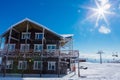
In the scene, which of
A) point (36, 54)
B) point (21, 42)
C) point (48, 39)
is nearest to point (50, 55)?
point (36, 54)

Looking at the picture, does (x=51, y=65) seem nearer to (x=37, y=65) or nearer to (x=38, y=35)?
(x=37, y=65)

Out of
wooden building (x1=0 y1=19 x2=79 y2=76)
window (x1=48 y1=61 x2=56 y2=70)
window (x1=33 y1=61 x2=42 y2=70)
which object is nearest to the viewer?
wooden building (x1=0 y1=19 x2=79 y2=76)

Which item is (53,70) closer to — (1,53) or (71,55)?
(71,55)

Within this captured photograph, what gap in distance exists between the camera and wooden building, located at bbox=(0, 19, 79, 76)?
28766mm

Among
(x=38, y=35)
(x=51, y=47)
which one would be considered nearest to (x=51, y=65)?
(x=51, y=47)

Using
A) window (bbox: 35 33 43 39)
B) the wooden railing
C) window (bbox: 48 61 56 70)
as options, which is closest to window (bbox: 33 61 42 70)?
window (bbox: 48 61 56 70)

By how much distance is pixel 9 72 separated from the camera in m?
31.2

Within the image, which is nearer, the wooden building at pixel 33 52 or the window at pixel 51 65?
the wooden building at pixel 33 52

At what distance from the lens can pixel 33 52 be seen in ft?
94.6

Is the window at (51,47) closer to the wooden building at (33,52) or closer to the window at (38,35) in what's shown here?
the wooden building at (33,52)

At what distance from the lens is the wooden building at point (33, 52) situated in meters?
28.8

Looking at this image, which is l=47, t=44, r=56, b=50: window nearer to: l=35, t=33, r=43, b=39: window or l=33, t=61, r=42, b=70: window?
l=35, t=33, r=43, b=39: window

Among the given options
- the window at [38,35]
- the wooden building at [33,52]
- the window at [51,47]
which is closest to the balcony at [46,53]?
the wooden building at [33,52]

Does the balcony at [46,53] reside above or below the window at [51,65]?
above
